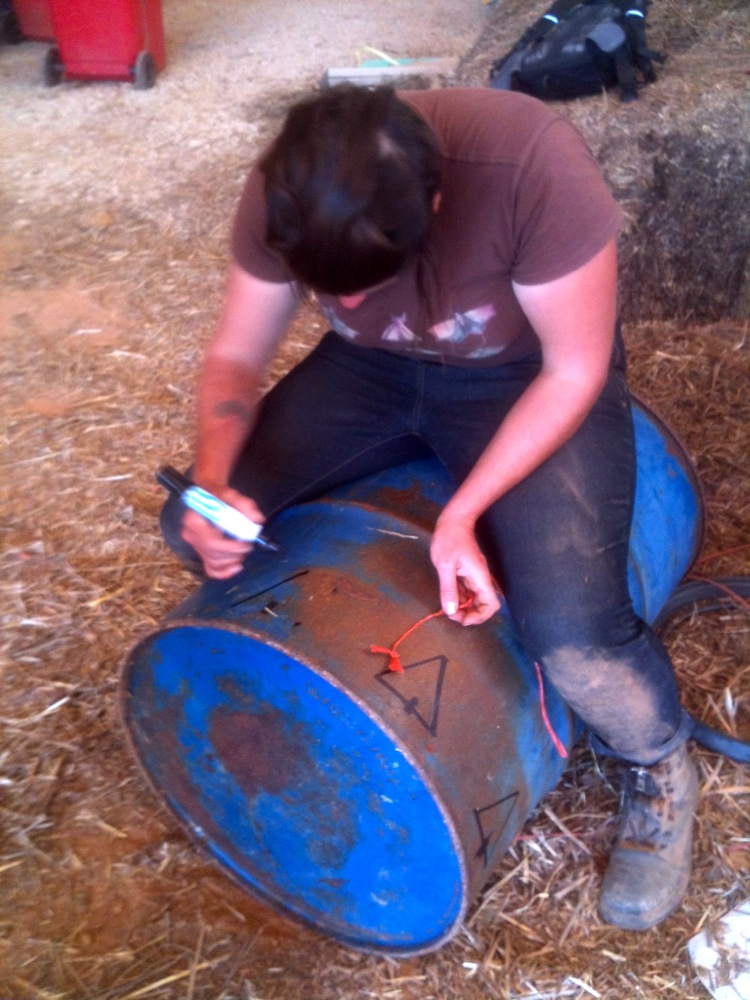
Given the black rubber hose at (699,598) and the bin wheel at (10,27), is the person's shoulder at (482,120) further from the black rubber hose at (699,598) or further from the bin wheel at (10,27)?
the bin wheel at (10,27)

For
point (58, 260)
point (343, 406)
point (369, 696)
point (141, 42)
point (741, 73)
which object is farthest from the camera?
point (141, 42)

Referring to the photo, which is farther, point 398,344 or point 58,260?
point 58,260

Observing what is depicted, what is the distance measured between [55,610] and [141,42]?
404cm

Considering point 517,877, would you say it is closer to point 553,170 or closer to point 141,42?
point 553,170

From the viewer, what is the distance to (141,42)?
5.07 meters

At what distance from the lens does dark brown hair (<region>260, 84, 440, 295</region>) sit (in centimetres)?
111

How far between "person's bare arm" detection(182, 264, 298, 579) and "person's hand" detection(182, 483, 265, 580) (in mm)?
12

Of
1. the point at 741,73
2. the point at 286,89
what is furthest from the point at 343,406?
the point at 286,89

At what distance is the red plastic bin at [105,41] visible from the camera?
486 cm

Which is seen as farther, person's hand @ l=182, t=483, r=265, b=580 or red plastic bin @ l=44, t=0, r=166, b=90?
red plastic bin @ l=44, t=0, r=166, b=90

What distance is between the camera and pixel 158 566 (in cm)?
240

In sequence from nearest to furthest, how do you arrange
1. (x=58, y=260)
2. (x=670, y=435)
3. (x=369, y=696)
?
(x=369, y=696) → (x=670, y=435) → (x=58, y=260)

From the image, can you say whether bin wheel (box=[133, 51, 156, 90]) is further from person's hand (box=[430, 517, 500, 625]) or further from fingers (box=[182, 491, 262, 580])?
person's hand (box=[430, 517, 500, 625])

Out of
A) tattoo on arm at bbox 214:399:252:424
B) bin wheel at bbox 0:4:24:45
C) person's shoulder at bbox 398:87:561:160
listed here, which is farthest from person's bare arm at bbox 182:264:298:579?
bin wheel at bbox 0:4:24:45
